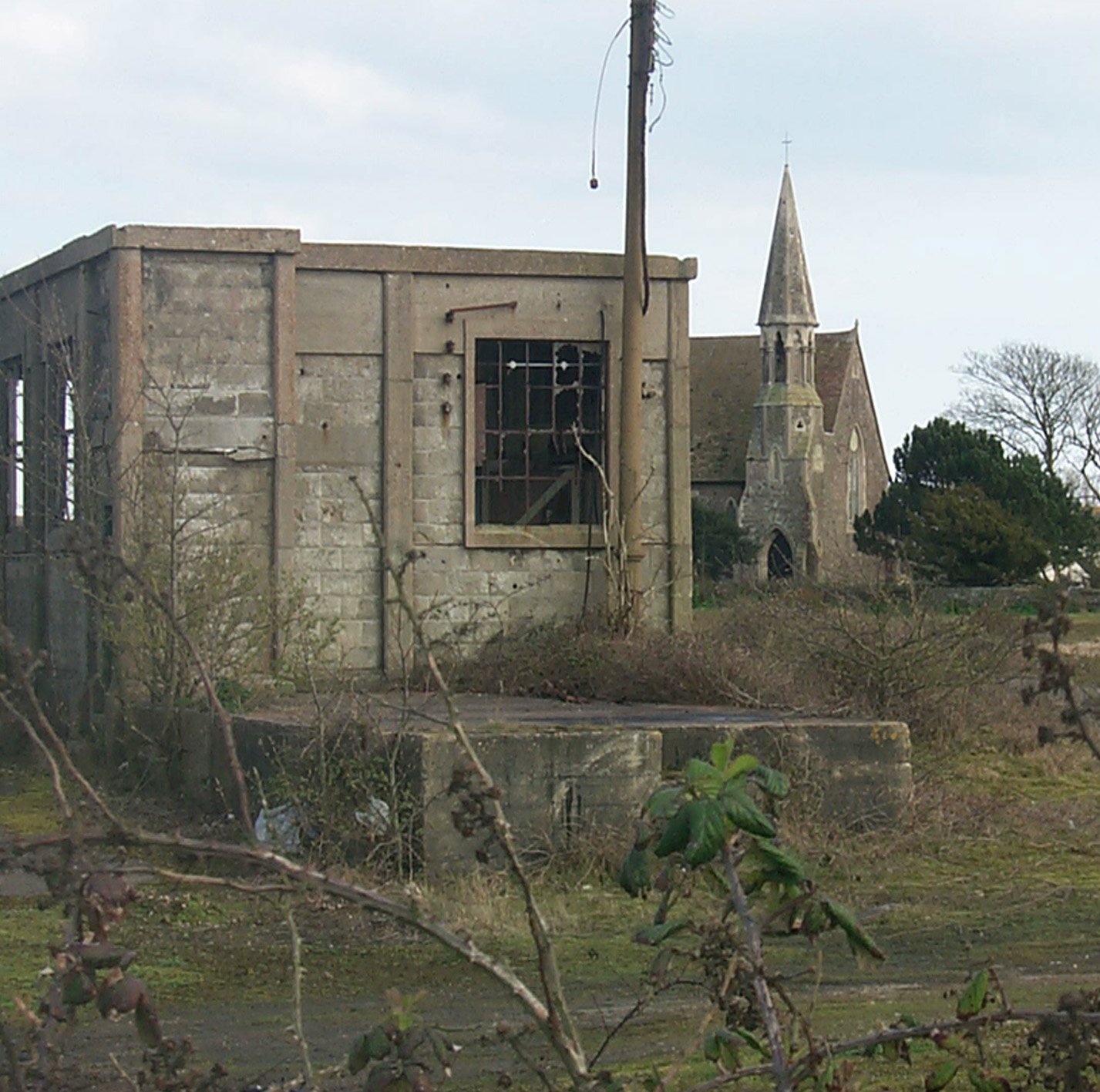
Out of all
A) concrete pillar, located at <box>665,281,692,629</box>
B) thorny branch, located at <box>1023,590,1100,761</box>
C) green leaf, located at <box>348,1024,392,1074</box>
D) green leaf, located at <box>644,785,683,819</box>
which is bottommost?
green leaf, located at <box>348,1024,392,1074</box>

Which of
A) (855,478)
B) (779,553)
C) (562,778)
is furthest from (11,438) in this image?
(855,478)

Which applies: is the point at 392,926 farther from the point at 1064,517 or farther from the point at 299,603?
the point at 1064,517

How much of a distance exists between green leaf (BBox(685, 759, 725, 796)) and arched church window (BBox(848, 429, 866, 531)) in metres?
78.0

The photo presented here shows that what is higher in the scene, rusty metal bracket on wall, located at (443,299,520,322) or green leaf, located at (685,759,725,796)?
rusty metal bracket on wall, located at (443,299,520,322)

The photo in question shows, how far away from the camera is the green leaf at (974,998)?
4656mm

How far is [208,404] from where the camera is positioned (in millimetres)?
16312

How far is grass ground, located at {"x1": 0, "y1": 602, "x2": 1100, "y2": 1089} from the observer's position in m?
7.67

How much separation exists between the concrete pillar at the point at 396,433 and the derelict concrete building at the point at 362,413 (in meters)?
0.02

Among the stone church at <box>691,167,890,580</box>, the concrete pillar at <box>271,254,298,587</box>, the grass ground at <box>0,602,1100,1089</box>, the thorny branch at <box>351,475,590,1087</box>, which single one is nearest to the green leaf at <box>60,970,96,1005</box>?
the thorny branch at <box>351,475,590,1087</box>

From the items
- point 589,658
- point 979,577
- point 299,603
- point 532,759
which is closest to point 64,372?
point 299,603

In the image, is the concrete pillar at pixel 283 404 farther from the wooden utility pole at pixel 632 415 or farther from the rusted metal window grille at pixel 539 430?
the wooden utility pole at pixel 632 415

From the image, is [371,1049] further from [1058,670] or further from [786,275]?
[786,275]

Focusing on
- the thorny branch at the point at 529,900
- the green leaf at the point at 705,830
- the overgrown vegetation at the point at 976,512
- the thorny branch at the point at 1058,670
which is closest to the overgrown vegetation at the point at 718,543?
the overgrown vegetation at the point at 976,512

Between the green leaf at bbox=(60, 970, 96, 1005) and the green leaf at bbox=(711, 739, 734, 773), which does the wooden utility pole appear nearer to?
the green leaf at bbox=(711, 739, 734, 773)
